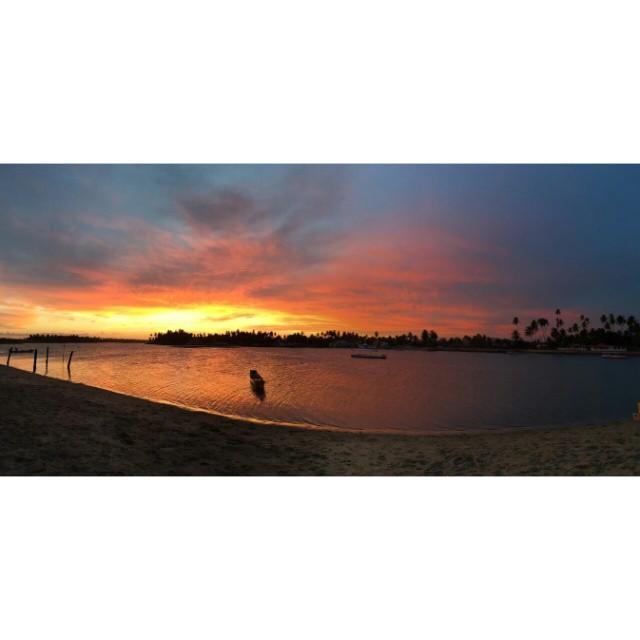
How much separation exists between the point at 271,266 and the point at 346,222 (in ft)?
7.85

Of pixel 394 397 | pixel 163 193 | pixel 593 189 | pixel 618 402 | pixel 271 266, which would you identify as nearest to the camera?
pixel 593 189

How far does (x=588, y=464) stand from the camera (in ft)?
17.7

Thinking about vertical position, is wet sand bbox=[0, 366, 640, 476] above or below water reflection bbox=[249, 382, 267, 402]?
below

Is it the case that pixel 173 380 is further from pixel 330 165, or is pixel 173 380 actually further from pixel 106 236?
pixel 330 165

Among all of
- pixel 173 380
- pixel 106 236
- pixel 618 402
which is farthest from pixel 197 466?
pixel 618 402

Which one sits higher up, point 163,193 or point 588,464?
point 163,193

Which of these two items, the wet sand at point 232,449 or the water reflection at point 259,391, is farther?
the water reflection at point 259,391

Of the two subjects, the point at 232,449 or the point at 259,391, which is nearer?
the point at 232,449

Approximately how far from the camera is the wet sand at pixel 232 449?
505 cm

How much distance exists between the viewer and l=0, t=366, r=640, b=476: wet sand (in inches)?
199

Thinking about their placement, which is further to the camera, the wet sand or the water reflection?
the water reflection

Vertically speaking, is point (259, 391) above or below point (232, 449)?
above

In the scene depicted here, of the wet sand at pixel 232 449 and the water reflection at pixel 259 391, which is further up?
the water reflection at pixel 259 391

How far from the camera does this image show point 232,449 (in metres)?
6.32
